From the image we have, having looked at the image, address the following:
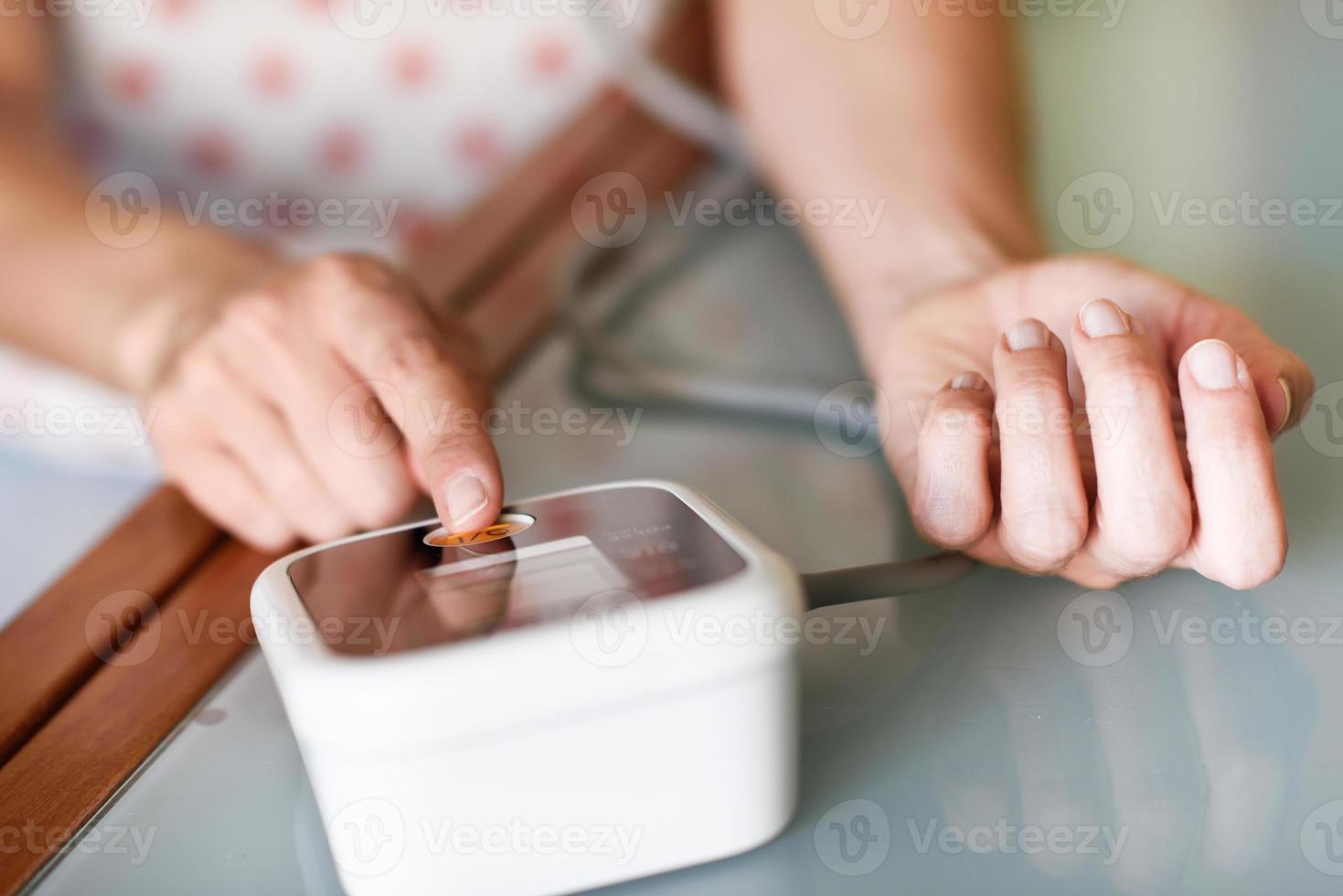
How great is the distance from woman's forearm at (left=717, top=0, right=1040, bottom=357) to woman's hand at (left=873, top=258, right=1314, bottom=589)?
20cm

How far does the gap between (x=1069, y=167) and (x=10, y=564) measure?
94 cm

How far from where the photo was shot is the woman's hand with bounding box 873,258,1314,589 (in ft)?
1.25

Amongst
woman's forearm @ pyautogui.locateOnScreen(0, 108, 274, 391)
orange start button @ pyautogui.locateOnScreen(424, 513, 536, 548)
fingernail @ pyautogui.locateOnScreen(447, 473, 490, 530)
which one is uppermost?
fingernail @ pyautogui.locateOnScreen(447, 473, 490, 530)

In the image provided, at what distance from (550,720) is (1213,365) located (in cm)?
27

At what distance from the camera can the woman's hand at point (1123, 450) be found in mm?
381

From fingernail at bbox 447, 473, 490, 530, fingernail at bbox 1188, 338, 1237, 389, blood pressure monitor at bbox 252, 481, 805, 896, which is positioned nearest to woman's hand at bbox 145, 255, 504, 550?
fingernail at bbox 447, 473, 490, 530

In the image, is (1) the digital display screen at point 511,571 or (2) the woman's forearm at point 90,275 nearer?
(1) the digital display screen at point 511,571

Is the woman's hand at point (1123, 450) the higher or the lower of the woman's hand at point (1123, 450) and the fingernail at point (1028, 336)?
the lower

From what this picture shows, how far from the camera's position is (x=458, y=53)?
1.23m

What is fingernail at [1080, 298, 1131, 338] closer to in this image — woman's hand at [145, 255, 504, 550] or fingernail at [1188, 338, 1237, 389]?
fingernail at [1188, 338, 1237, 389]

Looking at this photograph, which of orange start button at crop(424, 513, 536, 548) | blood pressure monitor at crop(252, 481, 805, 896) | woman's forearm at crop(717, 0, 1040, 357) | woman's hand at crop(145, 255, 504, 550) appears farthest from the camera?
woman's forearm at crop(717, 0, 1040, 357)

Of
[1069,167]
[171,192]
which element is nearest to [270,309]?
[171,192]

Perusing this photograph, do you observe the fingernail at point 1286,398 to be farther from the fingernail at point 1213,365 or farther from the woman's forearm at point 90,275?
the woman's forearm at point 90,275

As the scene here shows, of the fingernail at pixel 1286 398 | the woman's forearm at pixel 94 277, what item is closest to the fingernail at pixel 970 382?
the fingernail at pixel 1286 398
